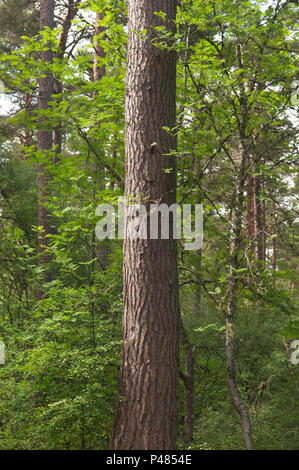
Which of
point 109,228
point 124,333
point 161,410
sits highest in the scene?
point 109,228

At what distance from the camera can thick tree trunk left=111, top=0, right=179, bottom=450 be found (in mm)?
3430

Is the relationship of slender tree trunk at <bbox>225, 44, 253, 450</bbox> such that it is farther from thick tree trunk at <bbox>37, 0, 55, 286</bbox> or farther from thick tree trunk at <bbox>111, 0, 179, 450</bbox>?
thick tree trunk at <bbox>37, 0, 55, 286</bbox>

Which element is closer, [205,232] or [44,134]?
[205,232]

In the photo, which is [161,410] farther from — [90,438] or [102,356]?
[90,438]

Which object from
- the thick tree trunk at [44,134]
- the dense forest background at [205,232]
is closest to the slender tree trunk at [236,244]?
the dense forest background at [205,232]

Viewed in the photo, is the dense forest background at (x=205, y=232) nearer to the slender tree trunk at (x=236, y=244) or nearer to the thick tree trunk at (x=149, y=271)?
the slender tree trunk at (x=236, y=244)

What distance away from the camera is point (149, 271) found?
3.63 metres

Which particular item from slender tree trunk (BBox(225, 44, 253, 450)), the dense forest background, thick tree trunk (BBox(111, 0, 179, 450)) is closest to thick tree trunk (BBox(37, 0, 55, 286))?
the dense forest background

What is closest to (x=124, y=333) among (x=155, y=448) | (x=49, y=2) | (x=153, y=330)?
(x=153, y=330)

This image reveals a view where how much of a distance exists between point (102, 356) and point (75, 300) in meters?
0.74

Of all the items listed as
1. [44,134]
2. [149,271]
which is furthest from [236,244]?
[44,134]

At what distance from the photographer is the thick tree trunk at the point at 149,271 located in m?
3.43

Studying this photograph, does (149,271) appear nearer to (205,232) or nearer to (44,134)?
(205,232)

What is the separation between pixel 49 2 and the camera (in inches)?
323
